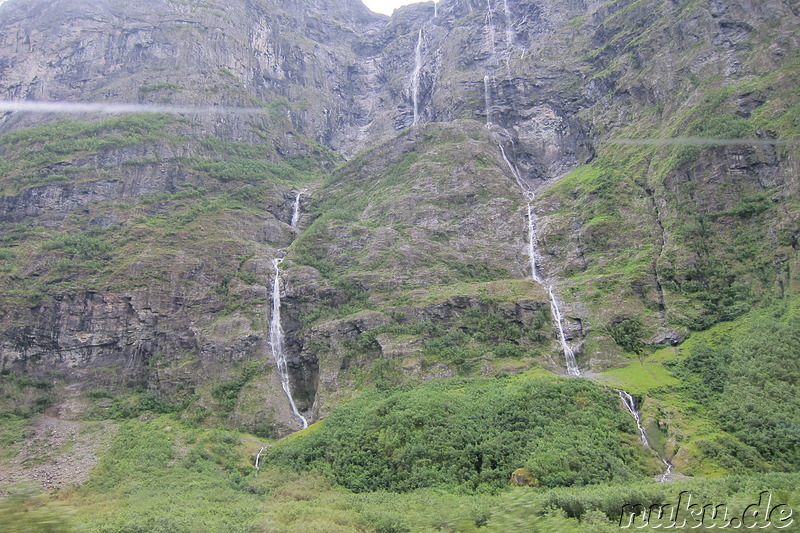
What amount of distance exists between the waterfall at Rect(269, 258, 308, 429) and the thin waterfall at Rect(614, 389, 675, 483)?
2291 centimetres

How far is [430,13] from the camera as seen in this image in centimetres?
12056

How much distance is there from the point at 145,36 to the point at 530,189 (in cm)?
7125

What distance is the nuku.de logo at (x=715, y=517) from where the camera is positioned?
10.6 metres

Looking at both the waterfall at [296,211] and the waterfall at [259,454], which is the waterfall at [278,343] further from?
the waterfall at [296,211]

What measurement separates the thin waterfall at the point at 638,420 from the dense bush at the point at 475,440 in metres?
0.93

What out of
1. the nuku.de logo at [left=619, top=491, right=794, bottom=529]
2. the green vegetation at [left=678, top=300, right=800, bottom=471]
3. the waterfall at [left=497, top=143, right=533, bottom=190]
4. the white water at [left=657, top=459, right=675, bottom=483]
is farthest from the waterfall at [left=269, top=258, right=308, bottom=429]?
the waterfall at [left=497, top=143, right=533, bottom=190]

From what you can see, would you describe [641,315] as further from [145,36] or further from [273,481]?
[145,36]

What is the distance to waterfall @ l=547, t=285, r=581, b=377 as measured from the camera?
4016 cm

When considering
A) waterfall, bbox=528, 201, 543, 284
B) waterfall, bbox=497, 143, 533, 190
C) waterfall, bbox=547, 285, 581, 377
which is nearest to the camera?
waterfall, bbox=547, 285, 581, 377

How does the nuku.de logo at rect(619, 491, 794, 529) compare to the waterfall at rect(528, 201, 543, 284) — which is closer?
the nuku.de logo at rect(619, 491, 794, 529)

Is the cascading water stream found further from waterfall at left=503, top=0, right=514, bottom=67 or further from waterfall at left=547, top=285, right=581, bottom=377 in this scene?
waterfall at left=547, top=285, right=581, bottom=377

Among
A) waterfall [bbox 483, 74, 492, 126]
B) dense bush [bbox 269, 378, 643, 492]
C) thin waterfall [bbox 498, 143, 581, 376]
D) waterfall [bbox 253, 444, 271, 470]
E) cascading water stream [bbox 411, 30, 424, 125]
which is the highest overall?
cascading water stream [bbox 411, 30, 424, 125]

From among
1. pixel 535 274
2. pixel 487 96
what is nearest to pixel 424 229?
pixel 535 274

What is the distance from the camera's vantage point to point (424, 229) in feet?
187
